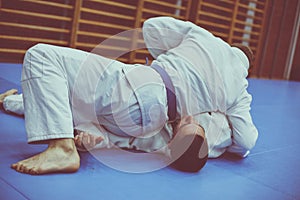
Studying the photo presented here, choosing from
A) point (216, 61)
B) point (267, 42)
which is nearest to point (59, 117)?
point (216, 61)

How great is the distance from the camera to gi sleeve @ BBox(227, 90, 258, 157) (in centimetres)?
213

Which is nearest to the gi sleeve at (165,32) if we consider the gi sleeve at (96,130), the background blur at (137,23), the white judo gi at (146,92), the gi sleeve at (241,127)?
→ the white judo gi at (146,92)

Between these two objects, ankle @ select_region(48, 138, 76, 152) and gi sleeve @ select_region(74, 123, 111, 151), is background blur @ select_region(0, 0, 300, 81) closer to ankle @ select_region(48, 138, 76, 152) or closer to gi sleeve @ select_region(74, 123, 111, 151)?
gi sleeve @ select_region(74, 123, 111, 151)

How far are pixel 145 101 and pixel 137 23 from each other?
3884mm

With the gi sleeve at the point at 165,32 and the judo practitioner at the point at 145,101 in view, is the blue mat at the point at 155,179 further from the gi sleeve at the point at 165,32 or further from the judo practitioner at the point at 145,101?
the gi sleeve at the point at 165,32

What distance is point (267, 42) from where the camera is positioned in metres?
8.09

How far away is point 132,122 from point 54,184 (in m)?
0.51

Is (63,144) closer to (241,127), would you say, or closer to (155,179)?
(155,179)

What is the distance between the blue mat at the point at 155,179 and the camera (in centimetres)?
142

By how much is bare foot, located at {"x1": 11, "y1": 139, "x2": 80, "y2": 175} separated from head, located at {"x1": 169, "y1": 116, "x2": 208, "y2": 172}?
0.49 m

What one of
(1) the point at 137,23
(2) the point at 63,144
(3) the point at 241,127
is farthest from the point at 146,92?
(1) the point at 137,23

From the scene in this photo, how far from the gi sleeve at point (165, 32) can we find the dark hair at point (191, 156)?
64cm

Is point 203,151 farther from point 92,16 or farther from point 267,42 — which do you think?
point 267,42

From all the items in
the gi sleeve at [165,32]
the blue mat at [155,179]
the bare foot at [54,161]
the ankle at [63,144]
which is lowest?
the blue mat at [155,179]
